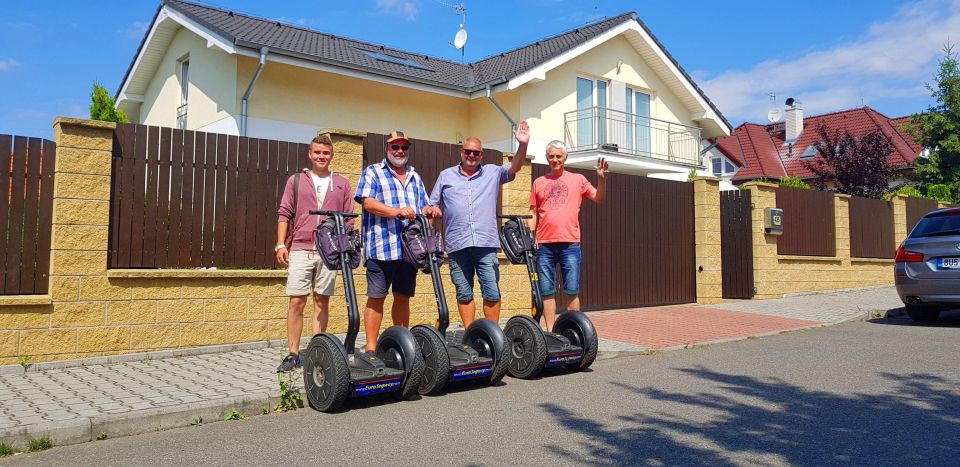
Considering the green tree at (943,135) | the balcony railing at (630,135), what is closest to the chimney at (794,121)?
the green tree at (943,135)

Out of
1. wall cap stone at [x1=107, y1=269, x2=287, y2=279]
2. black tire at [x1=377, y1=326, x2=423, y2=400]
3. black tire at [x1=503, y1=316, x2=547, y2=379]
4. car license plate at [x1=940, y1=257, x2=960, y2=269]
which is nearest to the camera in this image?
black tire at [x1=377, y1=326, x2=423, y2=400]

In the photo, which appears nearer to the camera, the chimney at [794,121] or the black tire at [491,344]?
the black tire at [491,344]

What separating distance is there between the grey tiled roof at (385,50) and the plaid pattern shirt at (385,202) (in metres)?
8.52

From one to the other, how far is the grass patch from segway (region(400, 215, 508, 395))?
234cm

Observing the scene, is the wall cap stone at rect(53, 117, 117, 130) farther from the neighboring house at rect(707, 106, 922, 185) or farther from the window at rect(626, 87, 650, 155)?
the neighboring house at rect(707, 106, 922, 185)

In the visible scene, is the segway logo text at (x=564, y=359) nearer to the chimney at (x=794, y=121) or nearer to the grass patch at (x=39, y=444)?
the grass patch at (x=39, y=444)

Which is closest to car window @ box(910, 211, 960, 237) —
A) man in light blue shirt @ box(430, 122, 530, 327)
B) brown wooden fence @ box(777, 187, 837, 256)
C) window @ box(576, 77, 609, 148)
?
brown wooden fence @ box(777, 187, 837, 256)

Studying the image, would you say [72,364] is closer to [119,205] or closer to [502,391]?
[119,205]

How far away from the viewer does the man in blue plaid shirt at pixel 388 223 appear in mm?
5301

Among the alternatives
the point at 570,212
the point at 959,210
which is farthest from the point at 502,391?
the point at 959,210

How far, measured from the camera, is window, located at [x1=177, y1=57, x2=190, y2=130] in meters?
16.3

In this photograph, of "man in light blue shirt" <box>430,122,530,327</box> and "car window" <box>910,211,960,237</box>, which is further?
"car window" <box>910,211,960,237</box>

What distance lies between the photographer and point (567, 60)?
1725 centimetres

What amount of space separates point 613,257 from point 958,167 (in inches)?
772
